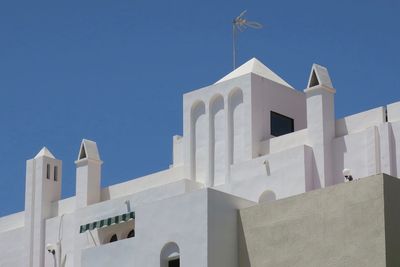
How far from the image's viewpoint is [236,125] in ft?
151

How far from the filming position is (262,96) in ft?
150

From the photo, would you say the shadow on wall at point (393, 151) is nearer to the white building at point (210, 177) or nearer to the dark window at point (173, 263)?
the white building at point (210, 177)

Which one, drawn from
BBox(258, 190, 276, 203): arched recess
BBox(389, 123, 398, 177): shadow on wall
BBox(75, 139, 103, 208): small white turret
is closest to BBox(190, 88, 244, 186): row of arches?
BBox(258, 190, 276, 203): arched recess

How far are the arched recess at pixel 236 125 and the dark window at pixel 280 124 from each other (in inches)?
45.8

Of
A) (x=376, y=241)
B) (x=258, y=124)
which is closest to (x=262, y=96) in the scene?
(x=258, y=124)

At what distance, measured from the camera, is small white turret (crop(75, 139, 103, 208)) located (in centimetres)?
4903

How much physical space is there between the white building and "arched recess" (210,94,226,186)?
5 centimetres

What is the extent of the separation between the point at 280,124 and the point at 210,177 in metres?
3.12

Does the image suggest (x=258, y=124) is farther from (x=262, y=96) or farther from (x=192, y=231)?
(x=192, y=231)

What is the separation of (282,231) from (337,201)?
2004mm

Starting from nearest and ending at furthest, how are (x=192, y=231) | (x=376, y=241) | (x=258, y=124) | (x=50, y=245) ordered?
(x=376, y=241) < (x=192, y=231) < (x=258, y=124) < (x=50, y=245)

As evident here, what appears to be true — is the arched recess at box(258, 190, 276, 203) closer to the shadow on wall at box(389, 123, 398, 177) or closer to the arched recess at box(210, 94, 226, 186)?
the arched recess at box(210, 94, 226, 186)

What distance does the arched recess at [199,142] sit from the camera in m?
46.3

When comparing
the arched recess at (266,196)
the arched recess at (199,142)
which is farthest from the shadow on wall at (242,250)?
the arched recess at (199,142)
